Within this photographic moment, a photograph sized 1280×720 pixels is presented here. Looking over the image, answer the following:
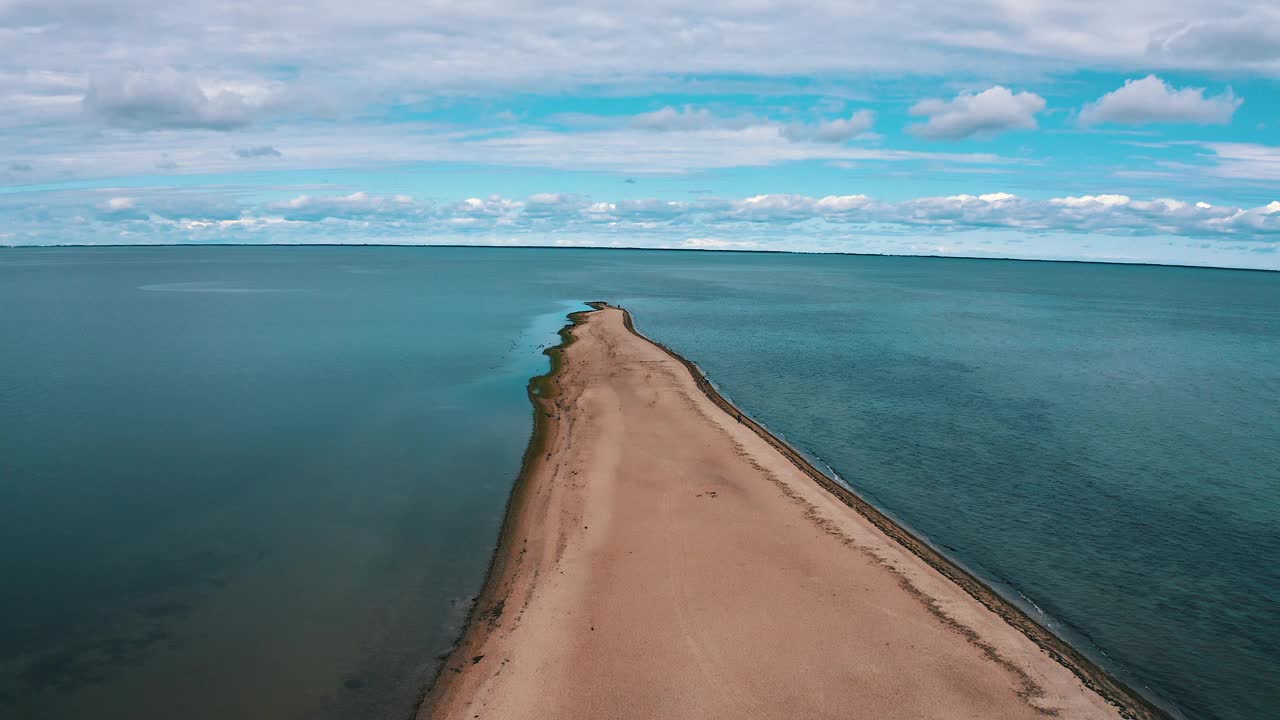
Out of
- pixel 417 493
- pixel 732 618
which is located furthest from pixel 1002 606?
pixel 417 493

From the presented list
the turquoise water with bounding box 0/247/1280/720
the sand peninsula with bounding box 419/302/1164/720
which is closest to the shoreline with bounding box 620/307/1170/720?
the sand peninsula with bounding box 419/302/1164/720

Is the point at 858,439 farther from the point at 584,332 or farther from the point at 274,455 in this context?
the point at 584,332

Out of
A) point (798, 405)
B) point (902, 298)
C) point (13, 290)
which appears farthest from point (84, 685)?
point (13, 290)

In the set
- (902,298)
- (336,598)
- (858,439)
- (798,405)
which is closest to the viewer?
(336,598)

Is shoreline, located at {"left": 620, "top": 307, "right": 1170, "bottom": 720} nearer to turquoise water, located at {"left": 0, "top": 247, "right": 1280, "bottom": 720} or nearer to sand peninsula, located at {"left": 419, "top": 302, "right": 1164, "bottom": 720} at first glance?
sand peninsula, located at {"left": 419, "top": 302, "right": 1164, "bottom": 720}

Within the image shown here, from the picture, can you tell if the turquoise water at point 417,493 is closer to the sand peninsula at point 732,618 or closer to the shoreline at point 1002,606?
the shoreline at point 1002,606
